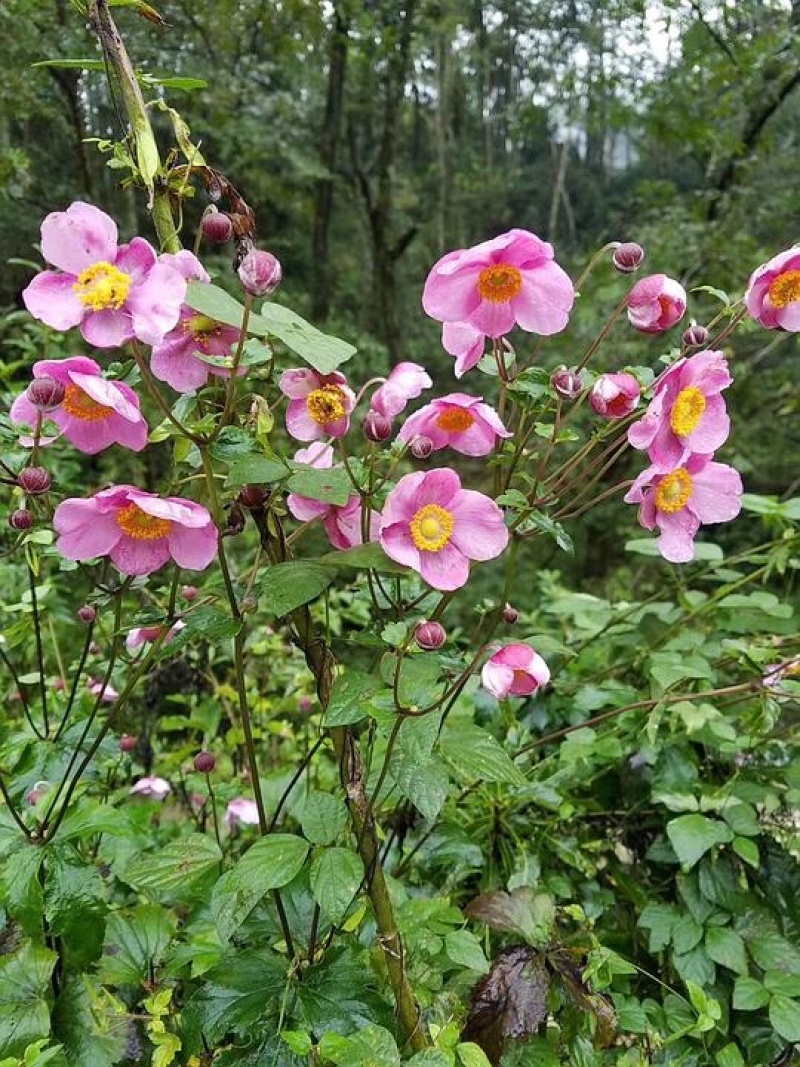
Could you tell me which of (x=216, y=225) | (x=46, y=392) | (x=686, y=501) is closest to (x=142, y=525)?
(x=46, y=392)

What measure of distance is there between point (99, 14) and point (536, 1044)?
0.92 metres

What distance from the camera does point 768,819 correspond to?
44.1 inches

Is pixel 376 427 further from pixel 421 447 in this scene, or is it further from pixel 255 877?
pixel 255 877

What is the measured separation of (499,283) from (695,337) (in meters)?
0.16

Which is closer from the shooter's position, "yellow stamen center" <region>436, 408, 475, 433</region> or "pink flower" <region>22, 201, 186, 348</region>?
"pink flower" <region>22, 201, 186, 348</region>

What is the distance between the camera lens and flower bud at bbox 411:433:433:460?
585 millimetres

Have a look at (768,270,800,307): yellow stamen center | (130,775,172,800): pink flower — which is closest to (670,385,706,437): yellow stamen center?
(768,270,800,307): yellow stamen center

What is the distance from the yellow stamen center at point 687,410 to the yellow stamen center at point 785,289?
4.0 inches

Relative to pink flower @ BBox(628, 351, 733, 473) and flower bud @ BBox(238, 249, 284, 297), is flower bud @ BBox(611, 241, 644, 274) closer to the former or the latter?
pink flower @ BBox(628, 351, 733, 473)

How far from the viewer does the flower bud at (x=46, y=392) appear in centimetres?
53

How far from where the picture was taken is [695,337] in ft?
2.04

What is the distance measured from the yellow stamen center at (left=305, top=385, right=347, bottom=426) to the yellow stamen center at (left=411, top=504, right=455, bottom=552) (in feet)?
0.31

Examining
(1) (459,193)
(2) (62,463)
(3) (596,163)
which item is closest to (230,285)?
(2) (62,463)

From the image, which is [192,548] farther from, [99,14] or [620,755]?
[620,755]
